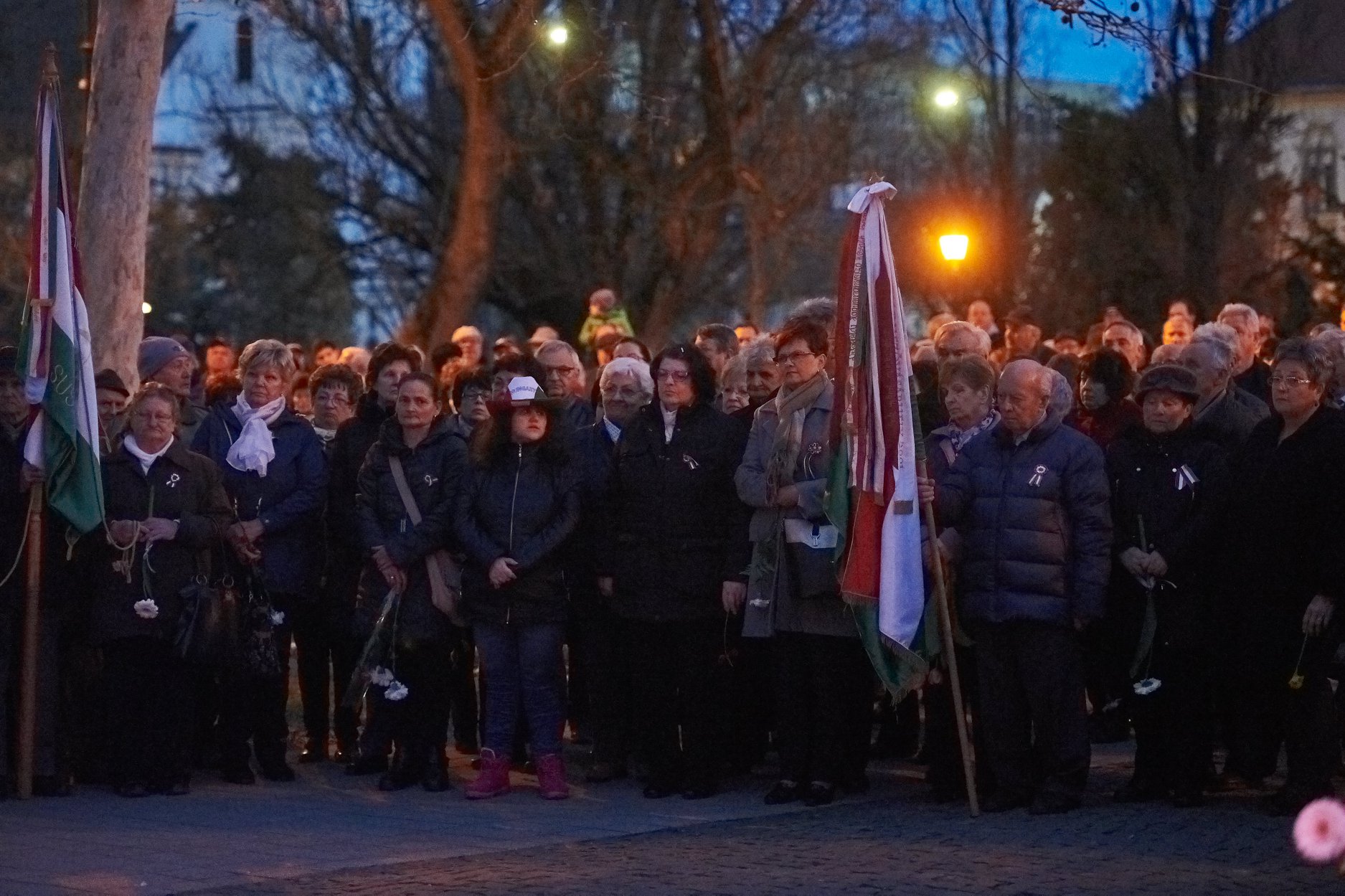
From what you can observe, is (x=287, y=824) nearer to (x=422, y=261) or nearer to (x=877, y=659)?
(x=877, y=659)

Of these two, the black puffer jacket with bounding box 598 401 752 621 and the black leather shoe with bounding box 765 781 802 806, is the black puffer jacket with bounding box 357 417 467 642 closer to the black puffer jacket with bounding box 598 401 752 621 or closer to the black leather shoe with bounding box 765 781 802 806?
the black puffer jacket with bounding box 598 401 752 621

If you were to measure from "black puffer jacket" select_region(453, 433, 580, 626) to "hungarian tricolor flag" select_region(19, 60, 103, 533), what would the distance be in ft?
5.90

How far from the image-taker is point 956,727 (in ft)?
33.9

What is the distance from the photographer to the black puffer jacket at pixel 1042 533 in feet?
32.2

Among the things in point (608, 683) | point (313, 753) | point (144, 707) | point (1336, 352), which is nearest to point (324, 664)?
point (313, 753)

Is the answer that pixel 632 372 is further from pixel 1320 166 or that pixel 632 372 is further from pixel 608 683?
pixel 1320 166

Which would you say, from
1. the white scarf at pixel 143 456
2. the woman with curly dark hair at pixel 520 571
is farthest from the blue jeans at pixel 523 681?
the white scarf at pixel 143 456

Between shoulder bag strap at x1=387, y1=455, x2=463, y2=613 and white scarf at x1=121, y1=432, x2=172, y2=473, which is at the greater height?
white scarf at x1=121, y1=432, x2=172, y2=473

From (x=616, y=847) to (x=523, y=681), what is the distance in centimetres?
147

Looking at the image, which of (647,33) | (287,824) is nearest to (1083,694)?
(287,824)

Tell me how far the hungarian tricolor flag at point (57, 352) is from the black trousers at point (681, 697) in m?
2.78

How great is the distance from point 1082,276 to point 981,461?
24392 millimetres

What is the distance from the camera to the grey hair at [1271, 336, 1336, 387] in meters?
9.77

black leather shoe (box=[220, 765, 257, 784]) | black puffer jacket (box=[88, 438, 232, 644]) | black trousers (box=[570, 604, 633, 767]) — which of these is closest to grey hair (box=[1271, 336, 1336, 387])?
black trousers (box=[570, 604, 633, 767])
